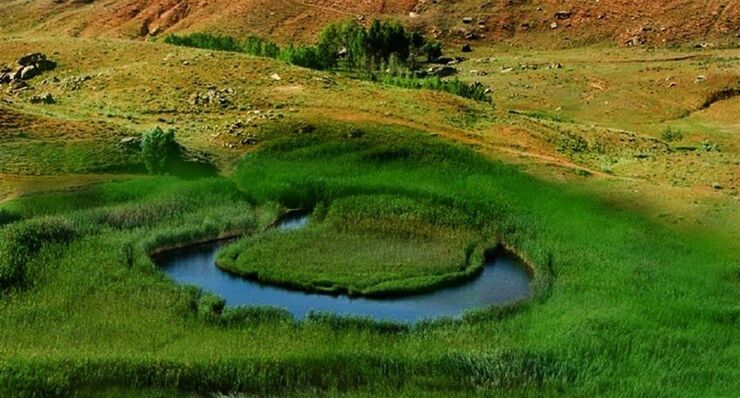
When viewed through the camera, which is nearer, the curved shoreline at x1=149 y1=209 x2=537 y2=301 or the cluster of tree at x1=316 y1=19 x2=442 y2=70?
A: the curved shoreline at x1=149 y1=209 x2=537 y2=301

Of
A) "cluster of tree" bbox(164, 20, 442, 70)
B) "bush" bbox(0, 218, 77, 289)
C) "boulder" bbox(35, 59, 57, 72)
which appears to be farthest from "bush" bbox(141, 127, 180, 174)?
"cluster of tree" bbox(164, 20, 442, 70)

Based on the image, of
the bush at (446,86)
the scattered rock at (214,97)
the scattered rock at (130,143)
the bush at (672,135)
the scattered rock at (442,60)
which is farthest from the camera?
the scattered rock at (442,60)

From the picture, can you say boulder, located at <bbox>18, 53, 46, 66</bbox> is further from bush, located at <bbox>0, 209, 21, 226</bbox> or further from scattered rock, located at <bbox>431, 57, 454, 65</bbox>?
scattered rock, located at <bbox>431, 57, 454, 65</bbox>

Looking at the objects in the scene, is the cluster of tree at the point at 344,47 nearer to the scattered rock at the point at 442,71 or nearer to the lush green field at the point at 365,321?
the scattered rock at the point at 442,71

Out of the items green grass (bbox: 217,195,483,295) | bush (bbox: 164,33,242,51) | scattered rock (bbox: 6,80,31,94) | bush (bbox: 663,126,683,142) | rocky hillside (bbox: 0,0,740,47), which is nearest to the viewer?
green grass (bbox: 217,195,483,295)

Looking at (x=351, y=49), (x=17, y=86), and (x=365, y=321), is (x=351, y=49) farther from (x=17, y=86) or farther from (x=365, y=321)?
(x=365, y=321)

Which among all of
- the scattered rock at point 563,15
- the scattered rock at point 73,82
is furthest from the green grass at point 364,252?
the scattered rock at point 563,15
